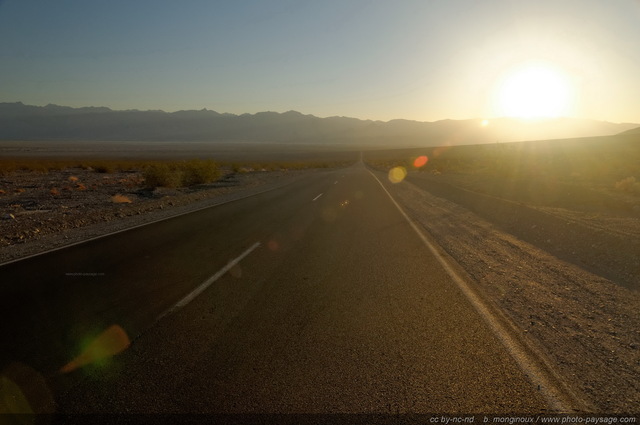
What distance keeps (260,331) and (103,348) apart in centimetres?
159

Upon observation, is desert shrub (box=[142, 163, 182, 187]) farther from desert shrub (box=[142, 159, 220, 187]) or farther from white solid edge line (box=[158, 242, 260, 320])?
white solid edge line (box=[158, 242, 260, 320])

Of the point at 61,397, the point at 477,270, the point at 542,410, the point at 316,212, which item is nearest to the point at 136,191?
the point at 316,212

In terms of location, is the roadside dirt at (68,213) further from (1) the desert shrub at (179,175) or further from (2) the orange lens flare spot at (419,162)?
(2) the orange lens flare spot at (419,162)

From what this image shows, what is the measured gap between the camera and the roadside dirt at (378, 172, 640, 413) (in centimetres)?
421

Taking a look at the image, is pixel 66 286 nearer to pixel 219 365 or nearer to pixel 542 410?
pixel 219 365

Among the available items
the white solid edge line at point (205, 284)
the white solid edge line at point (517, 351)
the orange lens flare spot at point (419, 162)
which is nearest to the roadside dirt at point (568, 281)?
the white solid edge line at point (517, 351)

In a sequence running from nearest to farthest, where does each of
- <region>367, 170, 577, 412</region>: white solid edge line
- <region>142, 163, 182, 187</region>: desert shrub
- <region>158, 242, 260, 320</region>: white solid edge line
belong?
<region>367, 170, 577, 412</region>: white solid edge line < <region>158, 242, 260, 320</region>: white solid edge line < <region>142, 163, 182, 187</region>: desert shrub

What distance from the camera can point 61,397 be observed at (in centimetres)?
373

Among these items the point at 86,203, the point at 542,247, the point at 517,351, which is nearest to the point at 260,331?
the point at 517,351

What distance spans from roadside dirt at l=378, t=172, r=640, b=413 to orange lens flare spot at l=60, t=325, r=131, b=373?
422 cm

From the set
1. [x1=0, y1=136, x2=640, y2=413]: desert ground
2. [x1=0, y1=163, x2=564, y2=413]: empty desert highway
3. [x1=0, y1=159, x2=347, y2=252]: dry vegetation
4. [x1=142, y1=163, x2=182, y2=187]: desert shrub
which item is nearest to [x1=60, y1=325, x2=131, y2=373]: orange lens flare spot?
[x1=0, y1=163, x2=564, y2=413]: empty desert highway

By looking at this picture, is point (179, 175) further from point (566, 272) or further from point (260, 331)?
point (260, 331)

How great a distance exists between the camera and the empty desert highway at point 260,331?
373 centimetres

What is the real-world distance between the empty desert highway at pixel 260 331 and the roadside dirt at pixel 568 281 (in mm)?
590
